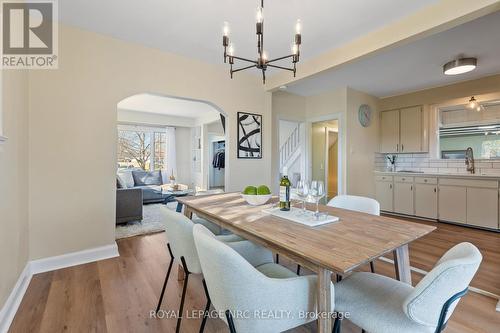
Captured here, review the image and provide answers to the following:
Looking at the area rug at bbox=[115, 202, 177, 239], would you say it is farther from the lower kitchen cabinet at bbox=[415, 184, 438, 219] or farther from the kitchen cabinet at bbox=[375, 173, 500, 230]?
the lower kitchen cabinet at bbox=[415, 184, 438, 219]

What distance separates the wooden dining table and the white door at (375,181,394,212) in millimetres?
3782

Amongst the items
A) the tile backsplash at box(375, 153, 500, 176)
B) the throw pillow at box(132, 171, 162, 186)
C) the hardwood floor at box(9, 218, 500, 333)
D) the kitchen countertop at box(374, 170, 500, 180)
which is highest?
the tile backsplash at box(375, 153, 500, 176)

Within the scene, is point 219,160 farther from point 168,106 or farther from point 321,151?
point 321,151

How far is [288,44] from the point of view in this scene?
2.86 meters

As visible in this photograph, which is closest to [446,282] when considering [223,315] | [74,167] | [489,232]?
[223,315]

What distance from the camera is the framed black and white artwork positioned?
3775mm

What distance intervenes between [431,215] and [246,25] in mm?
4502

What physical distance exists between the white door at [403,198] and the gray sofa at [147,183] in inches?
189

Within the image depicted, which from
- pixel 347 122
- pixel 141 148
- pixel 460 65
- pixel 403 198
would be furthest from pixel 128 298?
pixel 141 148

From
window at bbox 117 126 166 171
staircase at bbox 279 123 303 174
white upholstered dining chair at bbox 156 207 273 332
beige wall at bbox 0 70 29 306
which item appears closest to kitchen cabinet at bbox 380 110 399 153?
staircase at bbox 279 123 303 174

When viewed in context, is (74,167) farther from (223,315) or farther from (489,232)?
(489,232)

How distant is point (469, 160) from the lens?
4160 millimetres

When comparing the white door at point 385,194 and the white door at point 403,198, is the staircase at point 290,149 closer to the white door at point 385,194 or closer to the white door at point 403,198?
the white door at point 385,194

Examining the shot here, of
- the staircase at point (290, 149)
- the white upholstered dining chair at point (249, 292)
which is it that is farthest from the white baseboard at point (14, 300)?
the staircase at point (290, 149)
